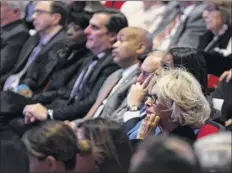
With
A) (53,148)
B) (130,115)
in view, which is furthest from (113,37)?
(53,148)

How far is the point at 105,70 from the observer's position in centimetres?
426

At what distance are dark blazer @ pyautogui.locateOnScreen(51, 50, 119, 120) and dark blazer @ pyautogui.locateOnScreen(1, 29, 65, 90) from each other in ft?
2.21

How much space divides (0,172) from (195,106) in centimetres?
104

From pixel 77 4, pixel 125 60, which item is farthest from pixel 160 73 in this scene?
pixel 77 4

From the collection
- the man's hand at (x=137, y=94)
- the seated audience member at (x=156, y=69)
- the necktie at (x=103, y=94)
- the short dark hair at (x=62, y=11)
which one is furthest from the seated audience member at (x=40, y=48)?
the man's hand at (x=137, y=94)

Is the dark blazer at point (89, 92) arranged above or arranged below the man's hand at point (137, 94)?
below

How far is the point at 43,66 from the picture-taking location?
5.03 m

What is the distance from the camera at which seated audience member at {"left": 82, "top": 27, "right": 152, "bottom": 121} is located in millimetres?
3926

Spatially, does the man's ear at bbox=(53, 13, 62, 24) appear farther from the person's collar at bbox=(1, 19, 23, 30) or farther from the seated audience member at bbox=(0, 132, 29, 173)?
the seated audience member at bbox=(0, 132, 29, 173)

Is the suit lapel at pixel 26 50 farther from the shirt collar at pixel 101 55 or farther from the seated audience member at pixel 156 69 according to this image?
the seated audience member at pixel 156 69

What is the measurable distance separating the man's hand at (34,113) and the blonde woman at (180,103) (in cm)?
161

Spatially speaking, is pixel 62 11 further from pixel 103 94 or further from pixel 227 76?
pixel 227 76

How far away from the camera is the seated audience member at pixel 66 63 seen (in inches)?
184

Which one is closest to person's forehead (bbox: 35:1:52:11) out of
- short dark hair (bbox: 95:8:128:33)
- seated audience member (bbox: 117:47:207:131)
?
short dark hair (bbox: 95:8:128:33)
